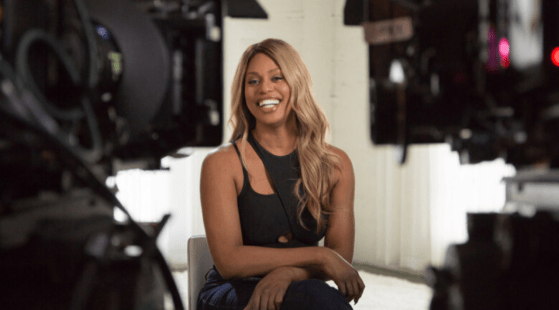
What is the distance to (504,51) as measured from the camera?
20.2 inches

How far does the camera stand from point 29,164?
44 centimetres

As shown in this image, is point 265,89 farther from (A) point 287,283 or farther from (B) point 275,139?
(A) point 287,283

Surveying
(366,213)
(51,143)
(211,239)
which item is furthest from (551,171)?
(366,213)

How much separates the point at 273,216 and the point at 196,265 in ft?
0.97

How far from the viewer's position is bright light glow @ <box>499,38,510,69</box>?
51cm

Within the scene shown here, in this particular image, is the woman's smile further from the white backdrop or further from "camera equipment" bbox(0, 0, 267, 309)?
the white backdrop

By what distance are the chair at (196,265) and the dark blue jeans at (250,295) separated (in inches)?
4.4

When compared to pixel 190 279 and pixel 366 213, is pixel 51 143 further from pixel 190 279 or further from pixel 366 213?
pixel 366 213

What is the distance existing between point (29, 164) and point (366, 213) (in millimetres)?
3441

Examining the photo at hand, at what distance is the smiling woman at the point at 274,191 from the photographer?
39.8 inches

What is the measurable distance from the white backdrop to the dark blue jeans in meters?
2.21

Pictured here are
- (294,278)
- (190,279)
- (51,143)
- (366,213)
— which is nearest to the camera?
(51,143)

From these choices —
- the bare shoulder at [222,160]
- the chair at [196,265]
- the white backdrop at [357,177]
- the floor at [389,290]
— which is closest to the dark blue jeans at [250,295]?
the chair at [196,265]

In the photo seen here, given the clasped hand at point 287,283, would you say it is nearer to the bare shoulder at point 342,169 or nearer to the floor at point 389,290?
the bare shoulder at point 342,169
